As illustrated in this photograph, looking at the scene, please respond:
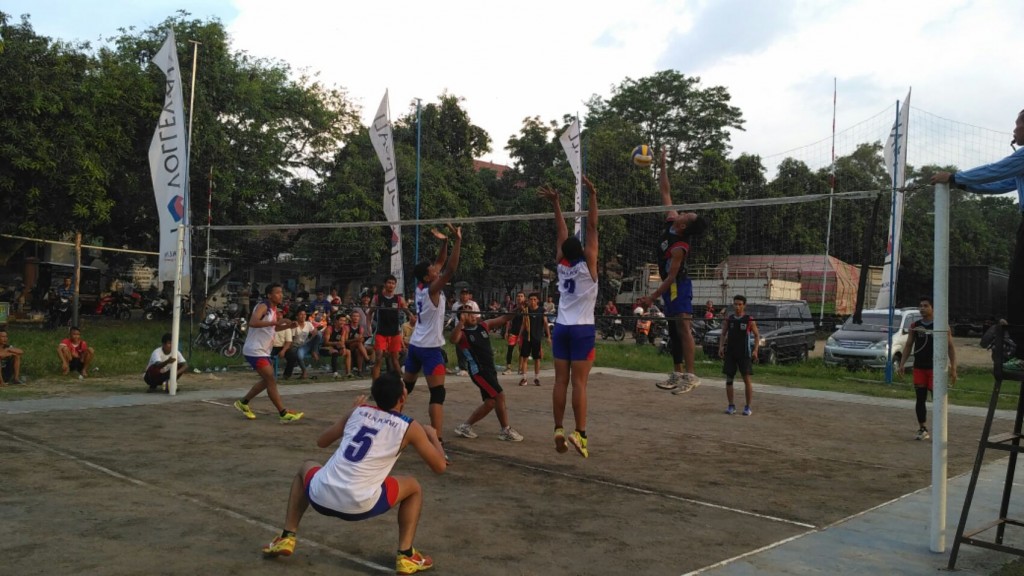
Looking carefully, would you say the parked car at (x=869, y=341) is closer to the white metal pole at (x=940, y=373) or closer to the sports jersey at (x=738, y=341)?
the sports jersey at (x=738, y=341)

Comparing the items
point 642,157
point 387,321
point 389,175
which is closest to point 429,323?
point 642,157

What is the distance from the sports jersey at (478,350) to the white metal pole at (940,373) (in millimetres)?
4866

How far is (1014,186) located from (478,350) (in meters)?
5.75

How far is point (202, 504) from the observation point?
19.9ft

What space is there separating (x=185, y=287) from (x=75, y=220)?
12246mm

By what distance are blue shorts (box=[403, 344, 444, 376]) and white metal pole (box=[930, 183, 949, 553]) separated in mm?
5053

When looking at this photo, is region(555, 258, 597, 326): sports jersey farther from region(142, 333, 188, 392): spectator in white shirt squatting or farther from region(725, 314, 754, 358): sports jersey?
region(142, 333, 188, 392): spectator in white shirt squatting

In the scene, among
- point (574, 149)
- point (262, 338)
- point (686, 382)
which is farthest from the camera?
point (574, 149)

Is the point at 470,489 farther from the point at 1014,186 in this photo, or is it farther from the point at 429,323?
the point at 1014,186

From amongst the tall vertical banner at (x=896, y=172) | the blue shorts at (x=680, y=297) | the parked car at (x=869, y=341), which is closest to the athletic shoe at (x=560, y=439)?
the blue shorts at (x=680, y=297)

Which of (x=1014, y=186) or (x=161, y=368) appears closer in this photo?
(x=1014, y=186)

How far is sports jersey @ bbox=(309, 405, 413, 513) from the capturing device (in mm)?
4484

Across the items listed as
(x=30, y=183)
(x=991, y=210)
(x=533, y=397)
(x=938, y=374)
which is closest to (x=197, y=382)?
(x=533, y=397)

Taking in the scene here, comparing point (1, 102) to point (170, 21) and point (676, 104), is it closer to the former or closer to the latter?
point (170, 21)
